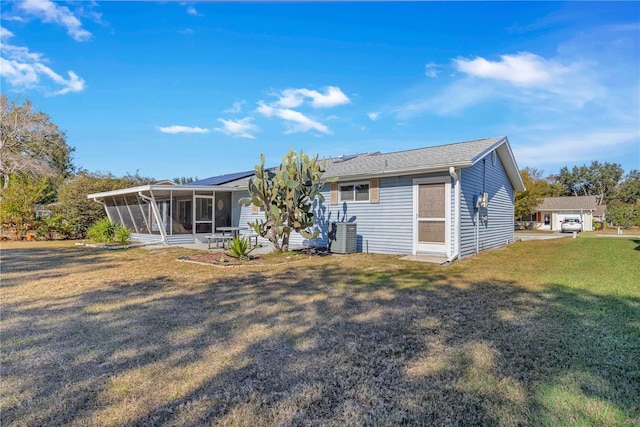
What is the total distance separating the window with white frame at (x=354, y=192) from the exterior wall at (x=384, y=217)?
146 mm

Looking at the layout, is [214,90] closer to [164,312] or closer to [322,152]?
[322,152]

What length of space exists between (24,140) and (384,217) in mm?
28901

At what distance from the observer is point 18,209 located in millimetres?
17375

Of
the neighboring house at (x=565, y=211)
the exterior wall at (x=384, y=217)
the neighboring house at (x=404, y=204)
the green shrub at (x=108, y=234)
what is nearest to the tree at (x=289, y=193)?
the neighboring house at (x=404, y=204)

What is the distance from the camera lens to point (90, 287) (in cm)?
623

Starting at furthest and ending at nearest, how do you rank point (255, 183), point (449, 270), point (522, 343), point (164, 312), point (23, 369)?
point (255, 183)
point (449, 270)
point (164, 312)
point (522, 343)
point (23, 369)

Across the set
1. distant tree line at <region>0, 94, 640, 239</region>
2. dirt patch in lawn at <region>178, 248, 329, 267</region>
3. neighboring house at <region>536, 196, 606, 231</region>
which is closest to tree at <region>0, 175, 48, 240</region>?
distant tree line at <region>0, 94, 640, 239</region>

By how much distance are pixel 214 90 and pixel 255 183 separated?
659cm

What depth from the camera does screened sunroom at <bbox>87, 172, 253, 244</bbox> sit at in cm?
1399

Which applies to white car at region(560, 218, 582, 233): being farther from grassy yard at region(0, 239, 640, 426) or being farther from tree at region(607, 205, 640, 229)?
grassy yard at region(0, 239, 640, 426)

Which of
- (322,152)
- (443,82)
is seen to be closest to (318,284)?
(322,152)

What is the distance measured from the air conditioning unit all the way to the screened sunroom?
5.91m

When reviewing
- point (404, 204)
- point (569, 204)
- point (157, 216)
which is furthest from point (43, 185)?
point (569, 204)

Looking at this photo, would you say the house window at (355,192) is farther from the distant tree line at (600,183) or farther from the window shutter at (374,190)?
the distant tree line at (600,183)
